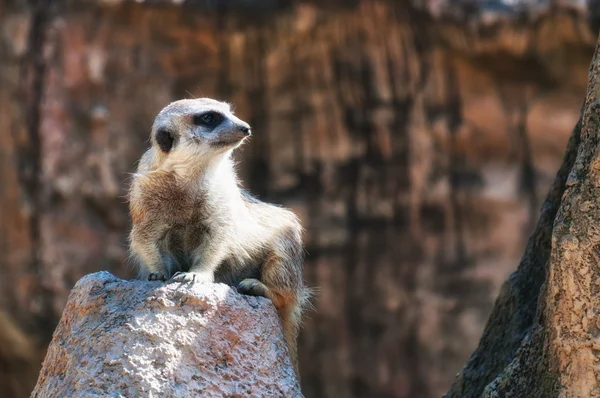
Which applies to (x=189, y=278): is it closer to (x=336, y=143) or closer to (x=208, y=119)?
(x=208, y=119)

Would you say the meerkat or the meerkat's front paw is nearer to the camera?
the meerkat's front paw

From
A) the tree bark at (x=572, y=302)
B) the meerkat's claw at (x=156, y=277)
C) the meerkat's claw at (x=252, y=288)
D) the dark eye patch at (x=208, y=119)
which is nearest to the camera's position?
the tree bark at (x=572, y=302)

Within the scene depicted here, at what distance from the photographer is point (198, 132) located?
4.00 meters

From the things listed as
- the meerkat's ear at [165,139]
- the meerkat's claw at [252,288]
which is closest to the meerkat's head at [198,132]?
the meerkat's ear at [165,139]

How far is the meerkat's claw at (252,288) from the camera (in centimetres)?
367

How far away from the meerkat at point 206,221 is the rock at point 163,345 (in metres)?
0.45

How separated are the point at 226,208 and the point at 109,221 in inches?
176

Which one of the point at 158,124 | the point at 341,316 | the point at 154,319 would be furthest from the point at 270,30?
the point at 154,319

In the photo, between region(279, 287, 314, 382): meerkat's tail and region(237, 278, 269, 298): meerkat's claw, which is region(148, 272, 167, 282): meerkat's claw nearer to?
region(237, 278, 269, 298): meerkat's claw

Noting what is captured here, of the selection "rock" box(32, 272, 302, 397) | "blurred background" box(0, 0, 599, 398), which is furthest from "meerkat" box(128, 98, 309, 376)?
"blurred background" box(0, 0, 599, 398)

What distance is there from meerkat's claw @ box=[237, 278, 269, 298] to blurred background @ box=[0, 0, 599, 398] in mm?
4522

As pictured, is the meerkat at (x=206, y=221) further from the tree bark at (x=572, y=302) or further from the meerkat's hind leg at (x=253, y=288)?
the tree bark at (x=572, y=302)

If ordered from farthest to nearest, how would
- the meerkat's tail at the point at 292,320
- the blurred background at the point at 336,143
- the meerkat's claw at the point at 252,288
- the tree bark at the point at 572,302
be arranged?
the blurred background at the point at 336,143 → the meerkat's tail at the point at 292,320 → the meerkat's claw at the point at 252,288 → the tree bark at the point at 572,302

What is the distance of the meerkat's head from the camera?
3.94 m
